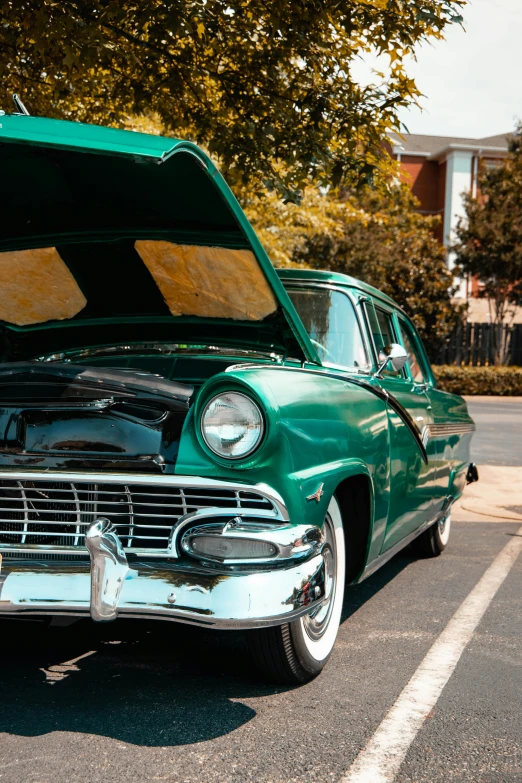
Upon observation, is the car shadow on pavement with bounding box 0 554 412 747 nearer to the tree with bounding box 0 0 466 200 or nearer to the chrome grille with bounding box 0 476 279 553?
the chrome grille with bounding box 0 476 279 553

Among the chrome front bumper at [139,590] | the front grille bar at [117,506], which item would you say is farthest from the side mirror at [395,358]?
the chrome front bumper at [139,590]

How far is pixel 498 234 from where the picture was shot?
27203mm

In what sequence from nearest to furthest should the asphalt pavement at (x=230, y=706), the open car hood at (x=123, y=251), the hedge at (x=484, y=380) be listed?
1. the asphalt pavement at (x=230, y=706)
2. the open car hood at (x=123, y=251)
3. the hedge at (x=484, y=380)

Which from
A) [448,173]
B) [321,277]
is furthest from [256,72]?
[448,173]

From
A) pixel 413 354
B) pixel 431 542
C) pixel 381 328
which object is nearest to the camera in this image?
pixel 381 328

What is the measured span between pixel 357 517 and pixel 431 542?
7.33 feet

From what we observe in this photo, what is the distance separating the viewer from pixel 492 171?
27.6 meters

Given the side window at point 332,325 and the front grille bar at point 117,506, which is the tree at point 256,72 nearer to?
the side window at point 332,325

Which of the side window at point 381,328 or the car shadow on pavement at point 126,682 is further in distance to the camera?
the side window at point 381,328

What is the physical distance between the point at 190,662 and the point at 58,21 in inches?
191

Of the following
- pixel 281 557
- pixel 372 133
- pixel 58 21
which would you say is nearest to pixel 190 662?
pixel 281 557

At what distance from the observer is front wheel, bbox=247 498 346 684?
3156 millimetres

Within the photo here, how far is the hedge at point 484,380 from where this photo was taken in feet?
80.6

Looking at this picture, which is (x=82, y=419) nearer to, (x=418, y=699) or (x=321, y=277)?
(x=418, y=699)
